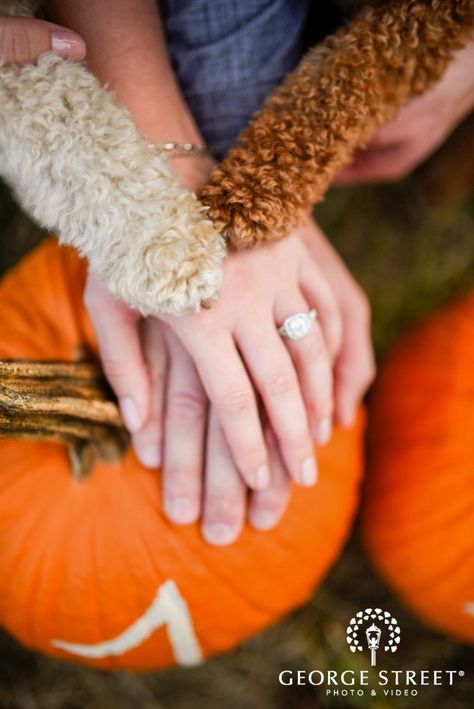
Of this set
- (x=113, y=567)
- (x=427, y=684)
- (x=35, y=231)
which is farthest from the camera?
(x=35, y=231)

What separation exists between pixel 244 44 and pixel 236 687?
1.39m

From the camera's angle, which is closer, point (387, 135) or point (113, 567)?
point (113, 567)

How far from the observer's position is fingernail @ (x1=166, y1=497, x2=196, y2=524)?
97 cm

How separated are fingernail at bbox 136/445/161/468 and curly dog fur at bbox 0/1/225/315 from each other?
0.35 m

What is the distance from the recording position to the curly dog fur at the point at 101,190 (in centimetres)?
67

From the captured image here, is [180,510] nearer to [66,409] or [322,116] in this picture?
[66,409]

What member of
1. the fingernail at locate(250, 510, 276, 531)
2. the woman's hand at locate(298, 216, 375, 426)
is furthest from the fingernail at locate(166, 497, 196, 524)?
the woman's hand at locate(298, 216, 375, 426)

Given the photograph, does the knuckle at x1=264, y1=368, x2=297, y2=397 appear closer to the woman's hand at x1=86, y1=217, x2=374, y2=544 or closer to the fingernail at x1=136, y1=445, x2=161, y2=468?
the woman's hand at x1=86, y1=217, x2=374, y2=544

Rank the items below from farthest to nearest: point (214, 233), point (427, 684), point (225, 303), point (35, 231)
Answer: point (35, 231)
point (427, 684)
point (225, 303)
point (214, 233)

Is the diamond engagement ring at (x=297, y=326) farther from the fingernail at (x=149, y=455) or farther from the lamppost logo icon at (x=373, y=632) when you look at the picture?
the lamppost logo icon at (x=373, y=632)

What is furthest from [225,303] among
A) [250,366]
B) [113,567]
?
[113,567]

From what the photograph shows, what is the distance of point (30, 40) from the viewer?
70 cm

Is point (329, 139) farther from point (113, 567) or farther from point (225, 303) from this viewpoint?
point (113, 567)

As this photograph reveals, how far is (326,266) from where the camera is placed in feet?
3.71
